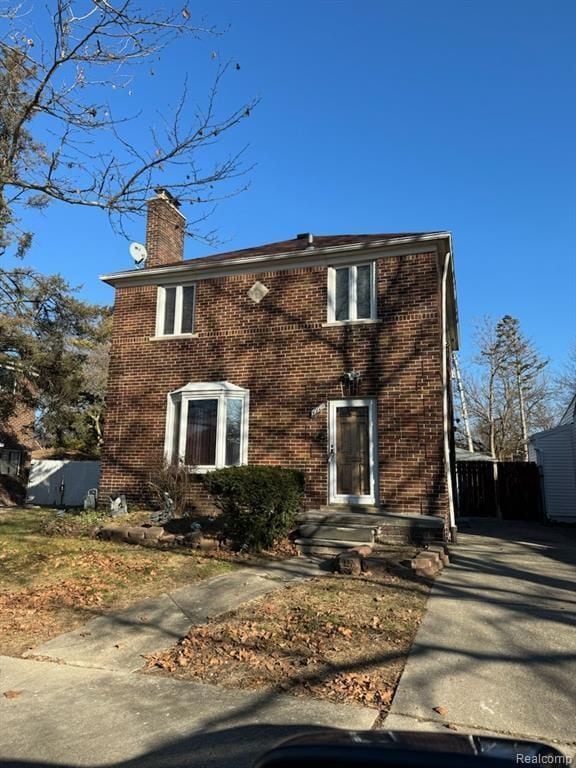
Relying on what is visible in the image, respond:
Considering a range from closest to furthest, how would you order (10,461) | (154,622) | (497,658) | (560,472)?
(497,658), (154,622), (560,472), (10,461)

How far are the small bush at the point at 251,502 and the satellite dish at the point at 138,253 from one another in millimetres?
7787

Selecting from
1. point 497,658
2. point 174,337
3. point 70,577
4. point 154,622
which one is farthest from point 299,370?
point 497,658

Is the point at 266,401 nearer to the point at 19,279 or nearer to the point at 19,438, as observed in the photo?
the point at 19,279

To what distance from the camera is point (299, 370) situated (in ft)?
42.3

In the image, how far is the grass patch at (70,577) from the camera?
21.0 feet

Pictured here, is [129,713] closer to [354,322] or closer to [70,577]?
[70,577]

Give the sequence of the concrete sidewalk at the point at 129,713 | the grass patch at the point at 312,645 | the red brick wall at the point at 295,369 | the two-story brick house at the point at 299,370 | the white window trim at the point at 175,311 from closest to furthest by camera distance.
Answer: the concrete sidewalk at the point at 129,713
the grass patch at the point at 312,645
the red brick wall at the point at 295,369
the two-story brick house at the point at 299,370
the white window trim at the point at 175,311

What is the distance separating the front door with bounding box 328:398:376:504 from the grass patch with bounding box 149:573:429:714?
477 centimetres

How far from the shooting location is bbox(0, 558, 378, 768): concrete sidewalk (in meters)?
3.56

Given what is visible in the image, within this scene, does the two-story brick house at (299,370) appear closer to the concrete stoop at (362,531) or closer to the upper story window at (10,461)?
the concrete stoop at (362,531)

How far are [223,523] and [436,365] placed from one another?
5264mm

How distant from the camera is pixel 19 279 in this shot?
701 inches

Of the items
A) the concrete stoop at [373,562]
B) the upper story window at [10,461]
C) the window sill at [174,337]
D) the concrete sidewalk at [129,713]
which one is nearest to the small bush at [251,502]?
the concrete stoop at [373,562]

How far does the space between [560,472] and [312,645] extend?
49.8 feet
